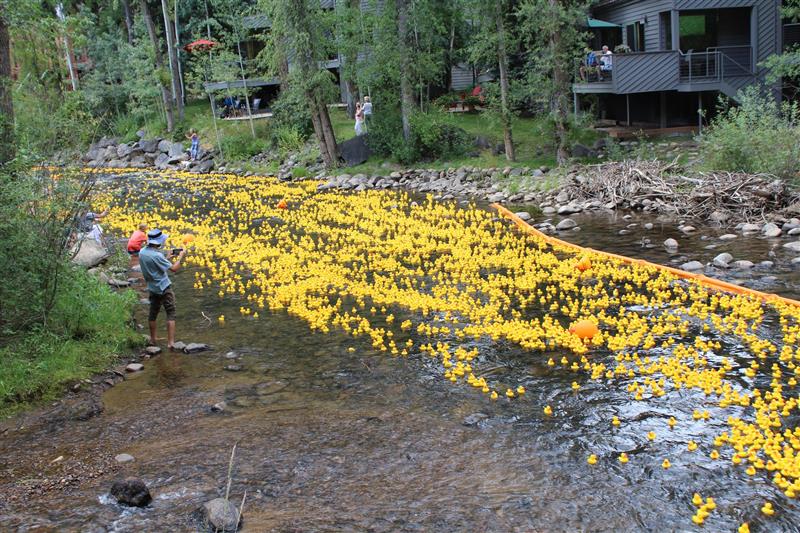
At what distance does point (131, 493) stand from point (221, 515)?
101 centimetres

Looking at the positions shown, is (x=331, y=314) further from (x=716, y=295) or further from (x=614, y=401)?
(x=716, y=295)

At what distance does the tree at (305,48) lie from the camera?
28266mm

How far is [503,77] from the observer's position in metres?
25.3

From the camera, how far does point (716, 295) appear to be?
444 inches

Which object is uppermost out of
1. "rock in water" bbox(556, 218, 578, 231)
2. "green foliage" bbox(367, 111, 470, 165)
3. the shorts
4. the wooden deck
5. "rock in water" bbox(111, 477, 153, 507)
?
"green foliage" bbox(367, 111, 470, 165)

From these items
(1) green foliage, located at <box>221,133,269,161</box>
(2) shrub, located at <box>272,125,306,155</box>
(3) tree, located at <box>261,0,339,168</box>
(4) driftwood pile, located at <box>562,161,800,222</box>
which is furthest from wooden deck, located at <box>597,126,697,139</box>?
(1) green foliage, located at <box>221,133,269,161</box>

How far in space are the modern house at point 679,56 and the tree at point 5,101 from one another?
18.6 meters

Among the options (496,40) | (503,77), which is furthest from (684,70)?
(496,40)

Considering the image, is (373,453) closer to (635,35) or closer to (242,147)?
(635,35)

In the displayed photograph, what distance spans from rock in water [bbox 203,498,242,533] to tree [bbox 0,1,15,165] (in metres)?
5.95

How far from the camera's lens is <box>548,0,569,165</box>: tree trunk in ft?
74.7

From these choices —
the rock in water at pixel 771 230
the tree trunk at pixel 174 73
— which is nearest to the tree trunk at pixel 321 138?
the tree trunk at pixel 174 73

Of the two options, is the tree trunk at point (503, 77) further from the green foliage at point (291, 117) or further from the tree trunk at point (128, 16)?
the tree trunk at point (128, 16)

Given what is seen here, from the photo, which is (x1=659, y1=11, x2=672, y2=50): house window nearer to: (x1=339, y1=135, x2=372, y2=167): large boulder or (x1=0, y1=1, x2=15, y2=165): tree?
(x1=339, y1=135, x2=372, y2=167): large boulder
